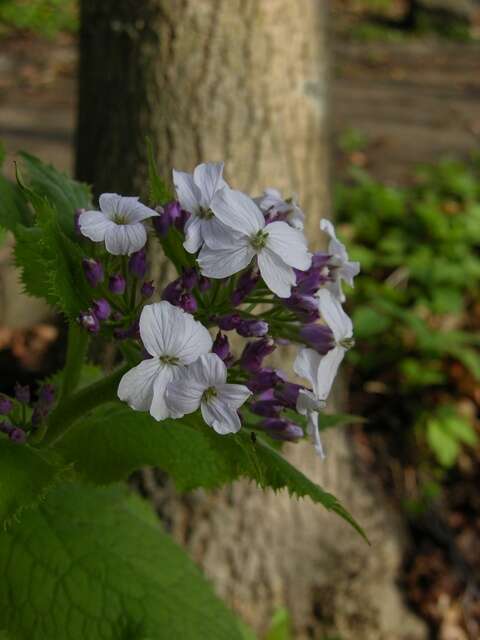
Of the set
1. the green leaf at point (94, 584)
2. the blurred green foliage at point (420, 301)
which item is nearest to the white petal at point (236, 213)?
the green leaf at point (94, 584)

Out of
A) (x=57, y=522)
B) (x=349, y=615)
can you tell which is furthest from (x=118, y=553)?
(x=349, y=615)

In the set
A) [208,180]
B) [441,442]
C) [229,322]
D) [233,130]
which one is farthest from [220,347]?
[441,442]

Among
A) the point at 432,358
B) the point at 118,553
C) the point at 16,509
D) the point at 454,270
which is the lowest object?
the point at 432,358

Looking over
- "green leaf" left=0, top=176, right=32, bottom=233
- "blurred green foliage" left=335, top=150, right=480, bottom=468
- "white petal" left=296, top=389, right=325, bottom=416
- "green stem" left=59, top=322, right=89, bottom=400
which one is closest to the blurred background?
"blurred green foliage" left=335, top=150, right=480, bottom=468

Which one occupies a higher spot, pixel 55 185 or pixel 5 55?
pixel 55 185

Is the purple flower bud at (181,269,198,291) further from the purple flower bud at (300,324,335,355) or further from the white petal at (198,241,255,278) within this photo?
the purple flower bud at (300,324,335,355)

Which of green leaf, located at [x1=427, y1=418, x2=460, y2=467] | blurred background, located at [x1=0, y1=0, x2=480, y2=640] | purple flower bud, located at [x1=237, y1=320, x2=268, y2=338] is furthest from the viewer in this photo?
green leaf, located at [x1=427, y1=418, x2=460, y2=467]

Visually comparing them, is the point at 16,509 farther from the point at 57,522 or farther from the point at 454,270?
the point at 454,270
